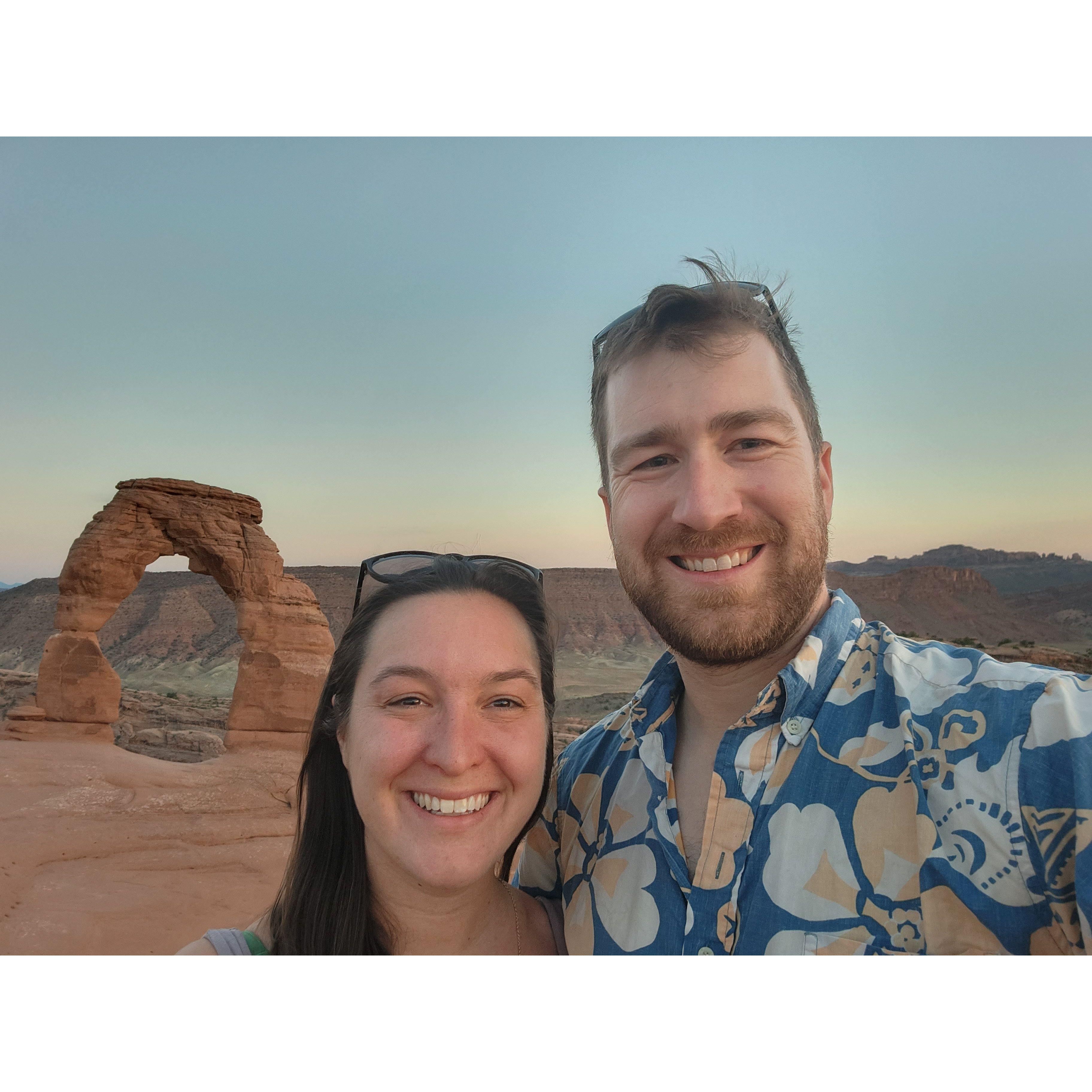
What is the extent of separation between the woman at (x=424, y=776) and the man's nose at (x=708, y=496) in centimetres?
53

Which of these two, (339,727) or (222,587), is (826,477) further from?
(222,587)

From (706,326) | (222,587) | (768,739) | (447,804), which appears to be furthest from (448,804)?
(222,587)

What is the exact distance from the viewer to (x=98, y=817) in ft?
28.0

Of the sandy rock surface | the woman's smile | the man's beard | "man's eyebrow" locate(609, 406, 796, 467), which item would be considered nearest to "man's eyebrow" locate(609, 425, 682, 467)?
"man's eyebrow" locate(609, 406, 796, 467)

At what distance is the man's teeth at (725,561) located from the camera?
1.77 metres

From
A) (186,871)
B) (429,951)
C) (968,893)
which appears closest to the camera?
(968,893)

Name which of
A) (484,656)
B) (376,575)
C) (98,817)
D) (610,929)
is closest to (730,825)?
(610,929)

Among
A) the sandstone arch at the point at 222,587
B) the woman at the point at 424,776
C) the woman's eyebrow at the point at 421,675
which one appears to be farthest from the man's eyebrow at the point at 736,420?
the sandstone arch at the point at 222,587

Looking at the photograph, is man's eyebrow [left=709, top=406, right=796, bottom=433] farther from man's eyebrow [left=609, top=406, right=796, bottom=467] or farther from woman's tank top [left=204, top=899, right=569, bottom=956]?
woman's tank top [left=204, top=899, right=569, bottom=956]

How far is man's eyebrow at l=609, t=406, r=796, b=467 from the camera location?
1.79 meters

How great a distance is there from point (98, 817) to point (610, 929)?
9141 millimetres

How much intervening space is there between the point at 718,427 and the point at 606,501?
0.55 meters

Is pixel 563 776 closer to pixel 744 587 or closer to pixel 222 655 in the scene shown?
pixel 744 587

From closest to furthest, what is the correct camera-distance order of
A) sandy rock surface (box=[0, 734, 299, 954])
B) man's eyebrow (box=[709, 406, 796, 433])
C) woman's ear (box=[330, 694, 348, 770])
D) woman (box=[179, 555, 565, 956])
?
woman (box=[179, 555, 565, 956])
man's eyebrow (box=[709, 406, 796, 433])
woman's ear (box=[330, 694, 348, 770])
sandy rock surface (box=[0, 734, 299, 954])
